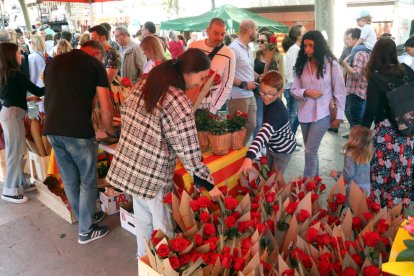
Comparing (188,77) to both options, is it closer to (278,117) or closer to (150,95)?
(150,95)

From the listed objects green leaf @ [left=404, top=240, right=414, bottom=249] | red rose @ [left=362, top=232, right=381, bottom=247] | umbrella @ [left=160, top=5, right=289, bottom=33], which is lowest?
red rose @ [left=362, top=232, right=381, bottom=247]

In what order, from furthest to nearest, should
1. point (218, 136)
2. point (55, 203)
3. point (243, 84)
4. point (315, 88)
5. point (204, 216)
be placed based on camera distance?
1. point (243, 84)
2. point (55, 203)
3. point (315, 88)
4. point (218, 136)
5. point (204, 216)

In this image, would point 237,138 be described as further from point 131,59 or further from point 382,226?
point 131,59

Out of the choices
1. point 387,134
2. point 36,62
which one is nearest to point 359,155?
point 387,134

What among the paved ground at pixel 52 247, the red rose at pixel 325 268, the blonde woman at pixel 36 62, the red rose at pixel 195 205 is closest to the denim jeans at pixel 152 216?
the red rose at pixel 195 205

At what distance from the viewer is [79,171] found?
2816mm

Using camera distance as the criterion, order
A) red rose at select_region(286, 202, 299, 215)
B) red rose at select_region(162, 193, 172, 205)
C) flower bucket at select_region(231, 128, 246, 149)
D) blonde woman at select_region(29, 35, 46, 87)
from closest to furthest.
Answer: red rose at select_region(286, 202, 299, 215) → red rose at select_region(162, 193, 172, 205) → flower bucket at select_region(231, 128, 246, 149) → blonde woman at select_region(29, 35, 46, 87)

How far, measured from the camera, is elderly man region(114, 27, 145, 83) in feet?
15.6

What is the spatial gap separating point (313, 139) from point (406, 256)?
2.12 m

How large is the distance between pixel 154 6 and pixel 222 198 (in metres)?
18.1

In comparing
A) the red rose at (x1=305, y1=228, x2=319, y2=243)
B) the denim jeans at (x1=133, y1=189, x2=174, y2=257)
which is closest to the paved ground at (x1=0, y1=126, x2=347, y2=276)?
the denim jeans at (x1=133, y1=189, x2=174, y2=257)

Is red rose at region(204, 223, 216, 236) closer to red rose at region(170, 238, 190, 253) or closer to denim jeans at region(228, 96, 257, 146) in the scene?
red rose at region(170, 238, 190, 253)

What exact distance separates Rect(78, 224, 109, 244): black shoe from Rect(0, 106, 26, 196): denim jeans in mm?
1250

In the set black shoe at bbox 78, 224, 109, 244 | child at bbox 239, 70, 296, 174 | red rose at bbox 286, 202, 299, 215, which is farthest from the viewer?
black shoe at bbox 78, 224, 109, 244
